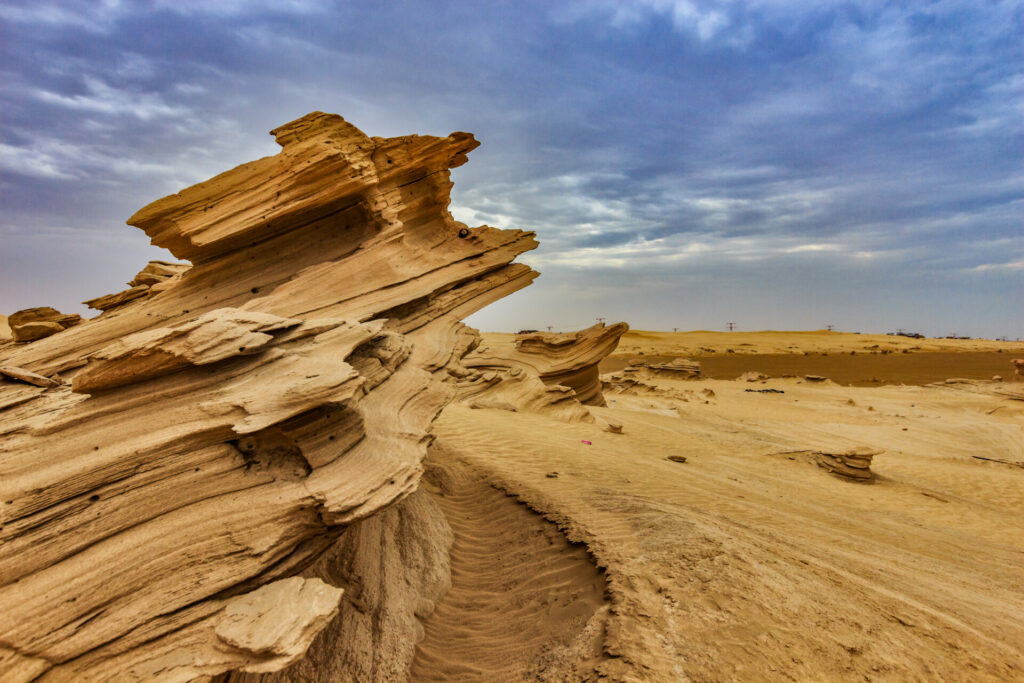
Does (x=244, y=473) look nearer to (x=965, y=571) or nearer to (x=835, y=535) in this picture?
(x=835, y=535)

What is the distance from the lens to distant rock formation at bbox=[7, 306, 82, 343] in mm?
8109

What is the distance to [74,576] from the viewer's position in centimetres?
335

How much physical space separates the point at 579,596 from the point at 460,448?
18.5 feet

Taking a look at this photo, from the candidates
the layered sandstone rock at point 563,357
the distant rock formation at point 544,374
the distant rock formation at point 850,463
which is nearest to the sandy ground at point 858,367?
the layered sandstone rock at point 563,357

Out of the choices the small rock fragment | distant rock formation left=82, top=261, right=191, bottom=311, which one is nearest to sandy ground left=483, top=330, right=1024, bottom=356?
distant rock formation left=82, top=261, right=191, bottom=311

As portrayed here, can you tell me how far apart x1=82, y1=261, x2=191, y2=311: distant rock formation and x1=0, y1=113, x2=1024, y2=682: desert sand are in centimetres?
6

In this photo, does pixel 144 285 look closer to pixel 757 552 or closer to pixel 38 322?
pixel 38 322

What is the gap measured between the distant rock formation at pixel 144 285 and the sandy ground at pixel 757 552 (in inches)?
255

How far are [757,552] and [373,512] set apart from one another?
4.35 meters

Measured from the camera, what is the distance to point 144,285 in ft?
32.0

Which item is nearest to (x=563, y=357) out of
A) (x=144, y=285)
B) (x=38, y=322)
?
(x=144, y=285)

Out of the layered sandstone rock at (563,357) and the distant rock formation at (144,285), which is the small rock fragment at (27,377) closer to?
the distant rock formation at (144,285)

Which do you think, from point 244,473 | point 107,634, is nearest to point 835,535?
point 244,473

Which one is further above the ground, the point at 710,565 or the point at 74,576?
the point at 74,576
